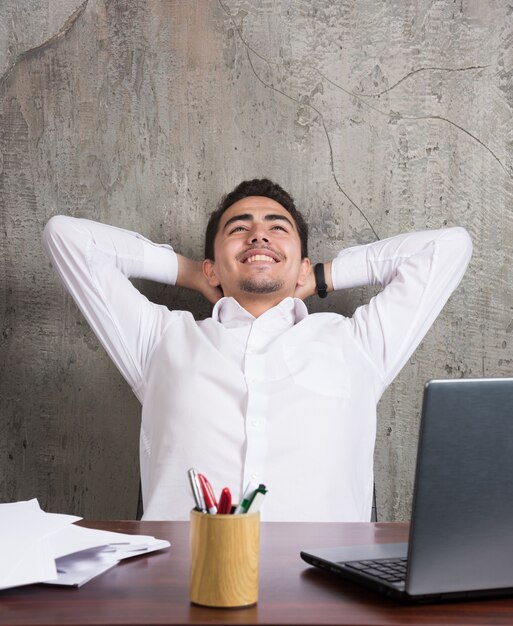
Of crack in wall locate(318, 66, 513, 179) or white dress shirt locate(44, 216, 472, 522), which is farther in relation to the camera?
crack in wall locate(318, 66, 513, 179)

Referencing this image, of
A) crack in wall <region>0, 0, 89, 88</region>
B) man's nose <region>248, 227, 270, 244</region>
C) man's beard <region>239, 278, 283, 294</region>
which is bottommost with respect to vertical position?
man's beard <region>239, 278, 283, 294</region>

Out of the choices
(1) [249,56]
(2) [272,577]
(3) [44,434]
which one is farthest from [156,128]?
(2) [272,577]

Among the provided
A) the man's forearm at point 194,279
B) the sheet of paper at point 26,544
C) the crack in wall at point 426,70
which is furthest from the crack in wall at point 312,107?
the sheet of paper at point 26,544

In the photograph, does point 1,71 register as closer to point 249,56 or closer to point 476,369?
point 249,56

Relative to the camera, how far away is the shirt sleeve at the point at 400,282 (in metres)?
2.11

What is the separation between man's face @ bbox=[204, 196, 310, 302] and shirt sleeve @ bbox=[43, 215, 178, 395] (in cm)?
22

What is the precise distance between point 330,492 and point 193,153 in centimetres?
116

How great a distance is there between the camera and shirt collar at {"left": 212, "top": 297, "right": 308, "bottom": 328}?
215 cm

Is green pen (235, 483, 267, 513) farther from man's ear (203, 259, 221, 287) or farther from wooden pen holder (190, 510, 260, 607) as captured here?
man's ear (203, 259, 221, 287)

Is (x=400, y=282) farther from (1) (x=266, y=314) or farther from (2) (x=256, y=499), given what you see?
(2) (x=256, y=499)

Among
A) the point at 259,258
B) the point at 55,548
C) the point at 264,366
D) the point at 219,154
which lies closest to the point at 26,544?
the point at 55,548

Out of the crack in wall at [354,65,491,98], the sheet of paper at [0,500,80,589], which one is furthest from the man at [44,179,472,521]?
the sheet of paper at [0,500,80,589]

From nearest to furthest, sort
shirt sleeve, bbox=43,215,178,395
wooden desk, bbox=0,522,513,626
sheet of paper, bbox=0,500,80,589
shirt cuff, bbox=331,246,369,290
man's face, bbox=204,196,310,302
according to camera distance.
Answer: wooden desk, bbox=0,522,513,626 < sheet of paper, bbox=0,500,80,589 < shirt sleeve, bbox=43,215,178,395 < man's face, bbox=204,196,310,302 < shirt cuff, bbox=331,246,369,290

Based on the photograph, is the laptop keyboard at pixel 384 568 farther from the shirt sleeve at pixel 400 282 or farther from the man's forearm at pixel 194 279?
the man's forearm at pixel 194 279
